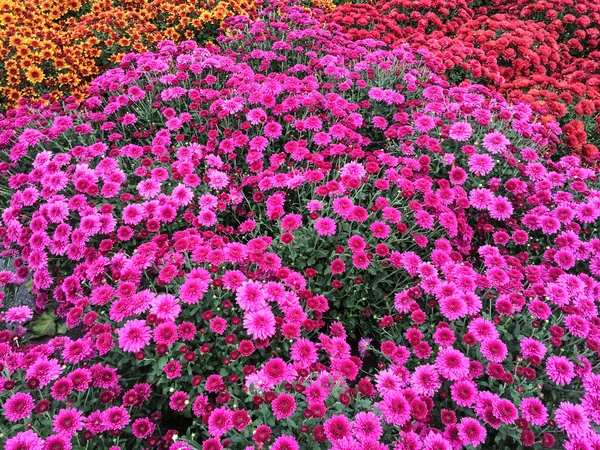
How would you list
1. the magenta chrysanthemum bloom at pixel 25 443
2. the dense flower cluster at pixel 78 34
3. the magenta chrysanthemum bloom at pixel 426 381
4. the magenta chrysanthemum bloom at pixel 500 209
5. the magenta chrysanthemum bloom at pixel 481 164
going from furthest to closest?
the dense flower cluster at pixel 78 34, the magenta chrysanthemum bloom at pixel 481 164, the magenta chrysanthemum bloom at pixel 500 209, the magenta chrysanthemum bloom at pixel 426 381, the magenta chrysanthemum bloom at pixel 25 443

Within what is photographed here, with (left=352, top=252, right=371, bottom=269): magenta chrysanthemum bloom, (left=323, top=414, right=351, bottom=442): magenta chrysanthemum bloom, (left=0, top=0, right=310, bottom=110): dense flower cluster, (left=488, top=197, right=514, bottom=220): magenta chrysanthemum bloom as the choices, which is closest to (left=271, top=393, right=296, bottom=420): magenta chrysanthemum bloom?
(left=323, top=414, right=351, bottom=442): magenta chrysanthemum bloom

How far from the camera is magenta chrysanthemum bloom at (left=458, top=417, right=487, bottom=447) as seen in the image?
2.16 m

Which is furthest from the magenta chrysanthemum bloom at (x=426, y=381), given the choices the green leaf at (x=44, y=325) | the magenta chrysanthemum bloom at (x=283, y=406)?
the green leaf at (x=44, y=325)

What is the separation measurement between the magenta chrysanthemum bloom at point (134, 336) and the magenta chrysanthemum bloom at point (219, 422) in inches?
22.8

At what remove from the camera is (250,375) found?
2305mm

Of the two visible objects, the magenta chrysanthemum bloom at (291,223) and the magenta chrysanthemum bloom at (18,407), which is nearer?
the magenta chrysanthemum bloom at (18,407)

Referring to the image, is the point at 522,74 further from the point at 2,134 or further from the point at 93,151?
the point at 2,134

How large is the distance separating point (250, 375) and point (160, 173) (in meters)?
1.92

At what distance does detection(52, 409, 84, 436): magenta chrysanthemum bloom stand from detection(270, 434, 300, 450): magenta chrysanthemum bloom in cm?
98

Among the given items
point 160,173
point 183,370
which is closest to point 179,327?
point 183,370

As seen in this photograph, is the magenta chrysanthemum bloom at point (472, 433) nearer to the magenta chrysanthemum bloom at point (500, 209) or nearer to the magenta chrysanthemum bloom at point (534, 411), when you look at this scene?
the magenta chrysanthemum bloom at point (534, 411)

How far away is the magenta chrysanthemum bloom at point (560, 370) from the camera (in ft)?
7.91

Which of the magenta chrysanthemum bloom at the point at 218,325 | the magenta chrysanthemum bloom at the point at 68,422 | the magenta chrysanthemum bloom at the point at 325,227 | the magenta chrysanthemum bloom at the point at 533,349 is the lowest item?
the magenta chrysanthemum bloom at the point at 68,422

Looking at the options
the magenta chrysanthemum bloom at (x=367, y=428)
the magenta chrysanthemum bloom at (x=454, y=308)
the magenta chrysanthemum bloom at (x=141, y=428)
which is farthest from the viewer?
the magenta chrysanthemum bloom at (x=454, y=308)
